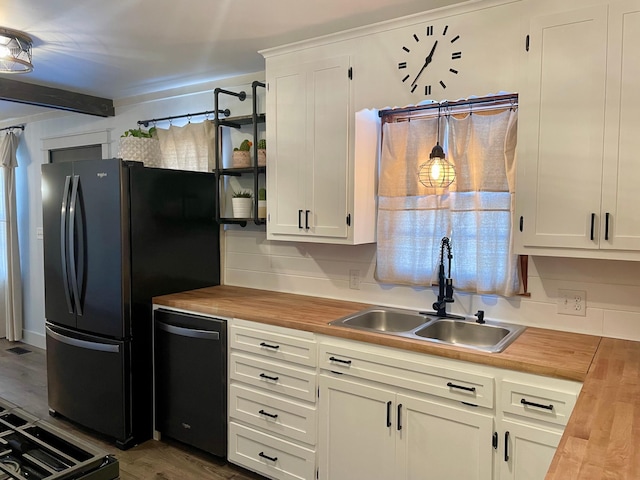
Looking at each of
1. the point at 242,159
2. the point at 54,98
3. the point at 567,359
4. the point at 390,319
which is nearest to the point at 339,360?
the point at 390,319

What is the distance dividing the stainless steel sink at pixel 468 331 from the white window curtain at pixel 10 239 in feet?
15.5

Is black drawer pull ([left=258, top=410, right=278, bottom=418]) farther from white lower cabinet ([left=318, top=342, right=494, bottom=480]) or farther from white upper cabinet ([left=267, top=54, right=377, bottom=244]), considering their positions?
white upper cabinet ([left=267, top=54, right=377, bottom=244])

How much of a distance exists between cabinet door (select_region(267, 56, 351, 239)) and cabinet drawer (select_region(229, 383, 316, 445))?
3.16ft

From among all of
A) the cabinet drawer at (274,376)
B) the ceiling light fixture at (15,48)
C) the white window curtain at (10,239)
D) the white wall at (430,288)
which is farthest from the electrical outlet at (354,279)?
the white window curtain at (10,239)

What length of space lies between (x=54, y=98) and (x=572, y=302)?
404 centimetres

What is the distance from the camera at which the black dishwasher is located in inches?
112

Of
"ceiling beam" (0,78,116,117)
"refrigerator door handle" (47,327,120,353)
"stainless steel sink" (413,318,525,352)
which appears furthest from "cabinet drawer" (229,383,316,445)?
"ceiling beam" (0,78,116,117)

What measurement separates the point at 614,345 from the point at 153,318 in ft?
8.58

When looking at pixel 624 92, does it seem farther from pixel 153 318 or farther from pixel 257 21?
pixel 153 318

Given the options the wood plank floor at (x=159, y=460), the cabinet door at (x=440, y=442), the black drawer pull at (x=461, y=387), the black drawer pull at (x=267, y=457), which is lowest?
the wood plank floor at (x=159, y=460)

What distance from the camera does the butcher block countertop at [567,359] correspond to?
1.22 metres

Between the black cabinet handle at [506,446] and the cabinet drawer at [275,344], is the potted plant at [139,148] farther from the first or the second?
the black cabinet handle at [506,446]

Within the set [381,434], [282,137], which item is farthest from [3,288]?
[381,434]

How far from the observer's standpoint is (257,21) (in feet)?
8.35
